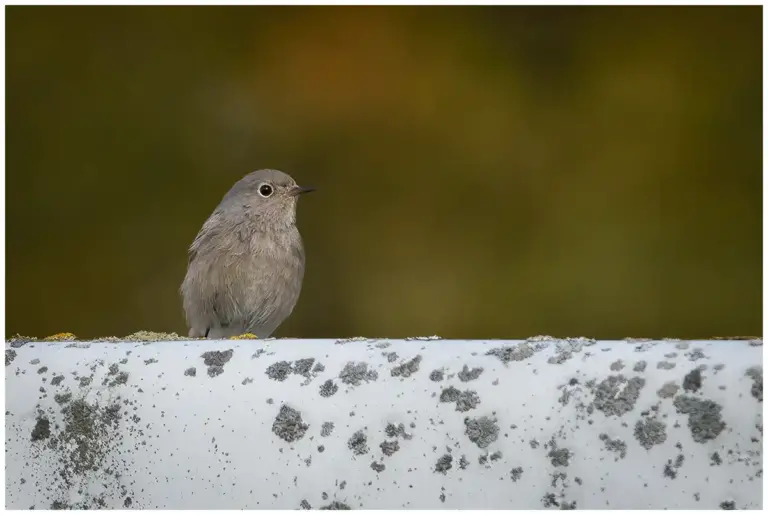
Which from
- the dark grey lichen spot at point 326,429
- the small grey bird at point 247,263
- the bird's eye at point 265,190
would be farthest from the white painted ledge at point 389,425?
the bird's eye at point 265,190

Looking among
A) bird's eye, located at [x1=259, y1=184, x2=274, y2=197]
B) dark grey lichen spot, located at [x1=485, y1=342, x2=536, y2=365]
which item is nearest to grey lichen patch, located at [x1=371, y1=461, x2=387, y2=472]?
dark grey lichen spot, located at [x1=485, y1=342, x2=536, y2=365]

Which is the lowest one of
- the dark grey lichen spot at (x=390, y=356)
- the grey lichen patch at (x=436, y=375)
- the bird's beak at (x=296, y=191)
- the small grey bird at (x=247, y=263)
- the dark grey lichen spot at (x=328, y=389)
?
the small grey bird at (x=247, y=263)

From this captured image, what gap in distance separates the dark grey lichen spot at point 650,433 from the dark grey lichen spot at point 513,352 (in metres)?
0.19

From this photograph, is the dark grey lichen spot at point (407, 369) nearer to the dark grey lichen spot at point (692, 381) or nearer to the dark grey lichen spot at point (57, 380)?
the dark grey lichen spot at point (692, 381)

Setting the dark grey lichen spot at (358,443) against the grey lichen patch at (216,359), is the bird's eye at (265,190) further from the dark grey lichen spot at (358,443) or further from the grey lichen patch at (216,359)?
the dark grey lichen spot at (358,443)

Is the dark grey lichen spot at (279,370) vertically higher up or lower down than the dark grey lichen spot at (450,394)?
higher up

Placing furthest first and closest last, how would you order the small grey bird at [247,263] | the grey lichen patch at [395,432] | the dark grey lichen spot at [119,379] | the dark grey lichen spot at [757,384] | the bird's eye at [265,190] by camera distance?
1. the bird's eye at [265,190]
2. the small grey bird at [247,263]
3. the dark grey lichen spot at [119,379]
4. the grey lichen patch at [395,432]
5. the dark grey lichen spot at [757,384]

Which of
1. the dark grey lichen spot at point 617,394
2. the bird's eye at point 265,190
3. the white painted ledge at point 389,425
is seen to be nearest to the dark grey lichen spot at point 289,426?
the white painted ledge at point 389,425

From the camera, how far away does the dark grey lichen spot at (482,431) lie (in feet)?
4.41

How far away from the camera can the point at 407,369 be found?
4.64 feet

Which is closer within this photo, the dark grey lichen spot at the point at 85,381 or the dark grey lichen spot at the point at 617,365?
the dark grey lichen spot at the point at 617,365

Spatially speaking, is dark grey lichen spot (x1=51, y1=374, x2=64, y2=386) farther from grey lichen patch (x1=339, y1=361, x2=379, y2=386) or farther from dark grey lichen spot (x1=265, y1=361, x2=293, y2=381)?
grey lichen patch (x1=339, y1=361, x2=379, y2=386)

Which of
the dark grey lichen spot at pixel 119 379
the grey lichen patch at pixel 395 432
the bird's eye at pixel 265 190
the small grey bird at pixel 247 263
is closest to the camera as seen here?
the grey lichen patch at pixel 395 432

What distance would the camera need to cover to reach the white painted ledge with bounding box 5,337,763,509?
129 cm
